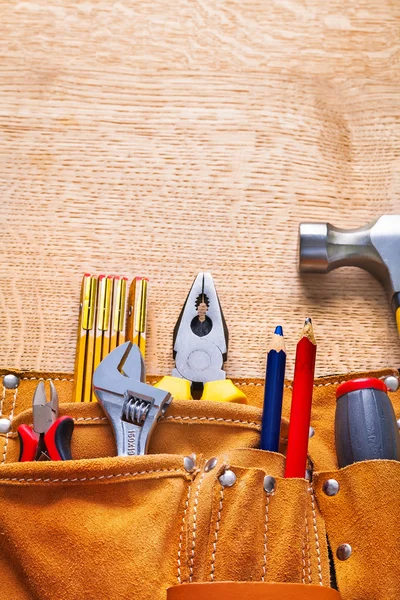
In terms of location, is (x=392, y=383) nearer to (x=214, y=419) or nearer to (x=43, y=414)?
(x=214, y=419)

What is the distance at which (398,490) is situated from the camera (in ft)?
2.81

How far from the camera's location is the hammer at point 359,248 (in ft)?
3.46

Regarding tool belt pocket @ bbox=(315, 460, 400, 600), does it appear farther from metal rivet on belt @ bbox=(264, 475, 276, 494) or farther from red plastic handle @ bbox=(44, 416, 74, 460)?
red plastic handle @ bbox=(44, 416, 74, 460)

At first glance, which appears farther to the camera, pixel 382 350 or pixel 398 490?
pixel 382 350

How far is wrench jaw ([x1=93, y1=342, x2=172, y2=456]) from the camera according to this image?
91 centimetres

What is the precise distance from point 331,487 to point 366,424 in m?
0.09

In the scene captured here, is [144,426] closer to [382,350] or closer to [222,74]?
[382,350]

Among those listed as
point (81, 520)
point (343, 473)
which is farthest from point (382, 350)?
point (81, 520)

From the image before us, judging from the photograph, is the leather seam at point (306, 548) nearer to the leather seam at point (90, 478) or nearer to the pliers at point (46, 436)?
the leather seam at point (90, 478)

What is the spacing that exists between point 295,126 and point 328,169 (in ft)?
0.29

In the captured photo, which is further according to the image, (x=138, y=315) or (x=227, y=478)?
(x=138, y=315)

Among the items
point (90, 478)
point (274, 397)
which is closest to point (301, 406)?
point (274, 397)

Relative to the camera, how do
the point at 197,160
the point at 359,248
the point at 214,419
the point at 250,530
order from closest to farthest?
1. the point at 250,530
2. the point at 214,419
3. the point at 359,248
4. the point at 197,160

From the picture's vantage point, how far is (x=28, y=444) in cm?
90
